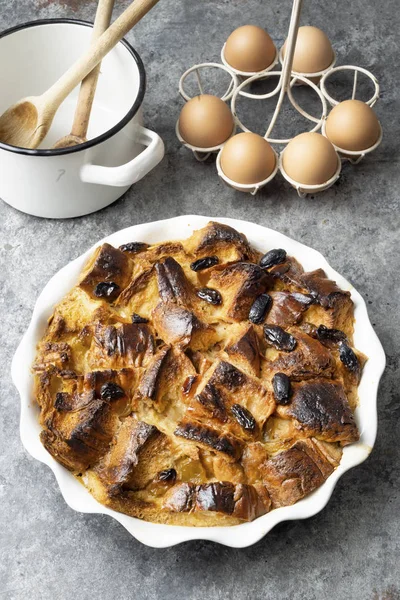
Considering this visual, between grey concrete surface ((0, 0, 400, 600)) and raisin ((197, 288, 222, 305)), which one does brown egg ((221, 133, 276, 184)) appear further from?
raisin ((197, 288, 222, 305))

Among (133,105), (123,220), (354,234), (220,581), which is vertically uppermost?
(133,105)

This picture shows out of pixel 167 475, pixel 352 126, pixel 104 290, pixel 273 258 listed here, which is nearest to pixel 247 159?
pixel 352 126

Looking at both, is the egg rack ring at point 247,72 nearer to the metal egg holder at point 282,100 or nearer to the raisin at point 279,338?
the metal egg holder at point 282,100

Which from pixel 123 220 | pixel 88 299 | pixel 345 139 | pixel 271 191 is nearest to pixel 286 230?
pixel 271 191

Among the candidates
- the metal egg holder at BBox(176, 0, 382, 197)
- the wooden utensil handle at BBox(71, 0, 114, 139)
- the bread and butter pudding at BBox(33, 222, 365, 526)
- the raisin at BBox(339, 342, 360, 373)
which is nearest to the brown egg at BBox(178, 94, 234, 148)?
the metal egg holder at BBox(176, 0, 382, 197)

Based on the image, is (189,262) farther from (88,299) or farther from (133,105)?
(133,105)

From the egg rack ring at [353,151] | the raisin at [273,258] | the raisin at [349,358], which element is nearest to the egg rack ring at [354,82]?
the egg rack ring at [353,151]
